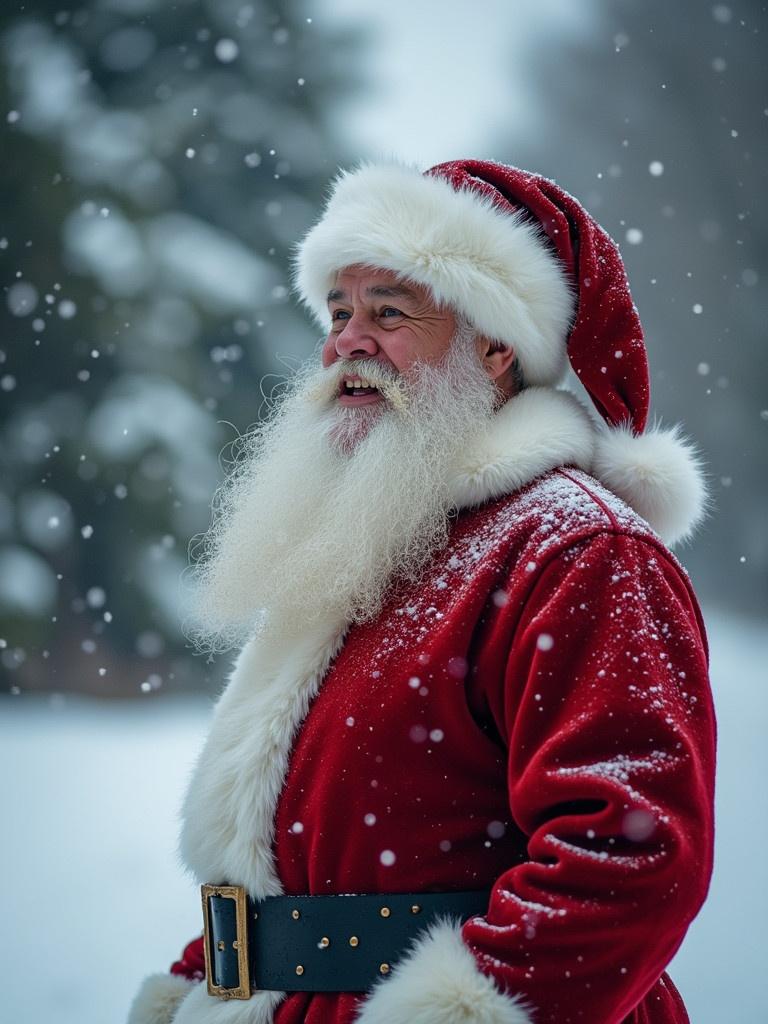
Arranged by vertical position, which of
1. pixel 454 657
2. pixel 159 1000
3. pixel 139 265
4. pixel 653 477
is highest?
pixel 139 265

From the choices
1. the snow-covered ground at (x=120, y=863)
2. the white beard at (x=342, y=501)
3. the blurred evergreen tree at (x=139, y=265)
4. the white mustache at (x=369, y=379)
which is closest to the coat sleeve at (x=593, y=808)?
the white beard at (x=342, y=501)

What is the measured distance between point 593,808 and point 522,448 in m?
0.65

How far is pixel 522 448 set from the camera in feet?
5.88

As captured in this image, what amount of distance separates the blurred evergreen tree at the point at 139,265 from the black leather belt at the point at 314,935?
5.36 metres

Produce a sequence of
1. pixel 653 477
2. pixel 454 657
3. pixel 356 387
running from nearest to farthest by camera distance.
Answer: pixel 454 657, pixel 653 477, pixel 356 387

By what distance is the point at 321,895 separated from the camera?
165cm

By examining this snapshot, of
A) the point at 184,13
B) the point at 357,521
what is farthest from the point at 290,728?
the point at 184,13

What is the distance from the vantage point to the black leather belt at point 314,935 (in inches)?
62.7

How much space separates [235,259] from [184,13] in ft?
5.62

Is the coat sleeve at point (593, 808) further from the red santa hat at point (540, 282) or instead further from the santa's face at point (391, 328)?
the santa's face at point (391, 328)

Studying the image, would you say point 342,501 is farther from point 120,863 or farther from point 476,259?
point 120,863

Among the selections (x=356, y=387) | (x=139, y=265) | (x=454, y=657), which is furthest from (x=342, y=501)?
(x=139, y=265)

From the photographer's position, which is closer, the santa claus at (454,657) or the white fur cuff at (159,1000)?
the santa claus at (454,657)

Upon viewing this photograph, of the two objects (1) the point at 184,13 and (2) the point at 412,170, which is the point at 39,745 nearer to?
(1) the point at 184,13
